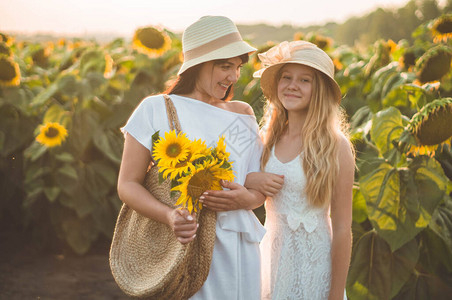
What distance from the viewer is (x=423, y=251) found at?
293 cm

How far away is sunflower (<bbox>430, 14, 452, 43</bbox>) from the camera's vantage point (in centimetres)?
398

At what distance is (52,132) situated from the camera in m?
4.02

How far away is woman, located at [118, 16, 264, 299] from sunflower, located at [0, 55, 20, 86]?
→ 9.25ft

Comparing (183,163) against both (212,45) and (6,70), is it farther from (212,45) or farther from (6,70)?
(6,70)

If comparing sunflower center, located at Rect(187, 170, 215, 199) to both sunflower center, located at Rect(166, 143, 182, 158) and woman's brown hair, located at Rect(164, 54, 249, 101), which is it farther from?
woman's brown hair, located at Rect(164, 54, 249, 101)

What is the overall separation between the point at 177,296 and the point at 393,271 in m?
1.54

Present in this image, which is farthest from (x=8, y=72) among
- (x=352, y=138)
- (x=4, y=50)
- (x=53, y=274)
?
(x=352, y=138)

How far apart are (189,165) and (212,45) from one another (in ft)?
1.84

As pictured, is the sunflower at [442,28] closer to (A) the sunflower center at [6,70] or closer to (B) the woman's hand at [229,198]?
(B) the woman's hand at [229,198]

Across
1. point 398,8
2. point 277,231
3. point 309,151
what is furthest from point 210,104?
point 398,8

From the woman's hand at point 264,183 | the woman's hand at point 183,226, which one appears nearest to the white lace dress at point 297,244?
the woman's hand at point 264,183

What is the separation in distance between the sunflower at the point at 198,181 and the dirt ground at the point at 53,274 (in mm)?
2248

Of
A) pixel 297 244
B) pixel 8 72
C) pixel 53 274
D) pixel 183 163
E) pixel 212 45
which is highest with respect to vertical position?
pixel 212 45

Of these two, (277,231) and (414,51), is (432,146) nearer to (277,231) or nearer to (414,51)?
(277,231)
